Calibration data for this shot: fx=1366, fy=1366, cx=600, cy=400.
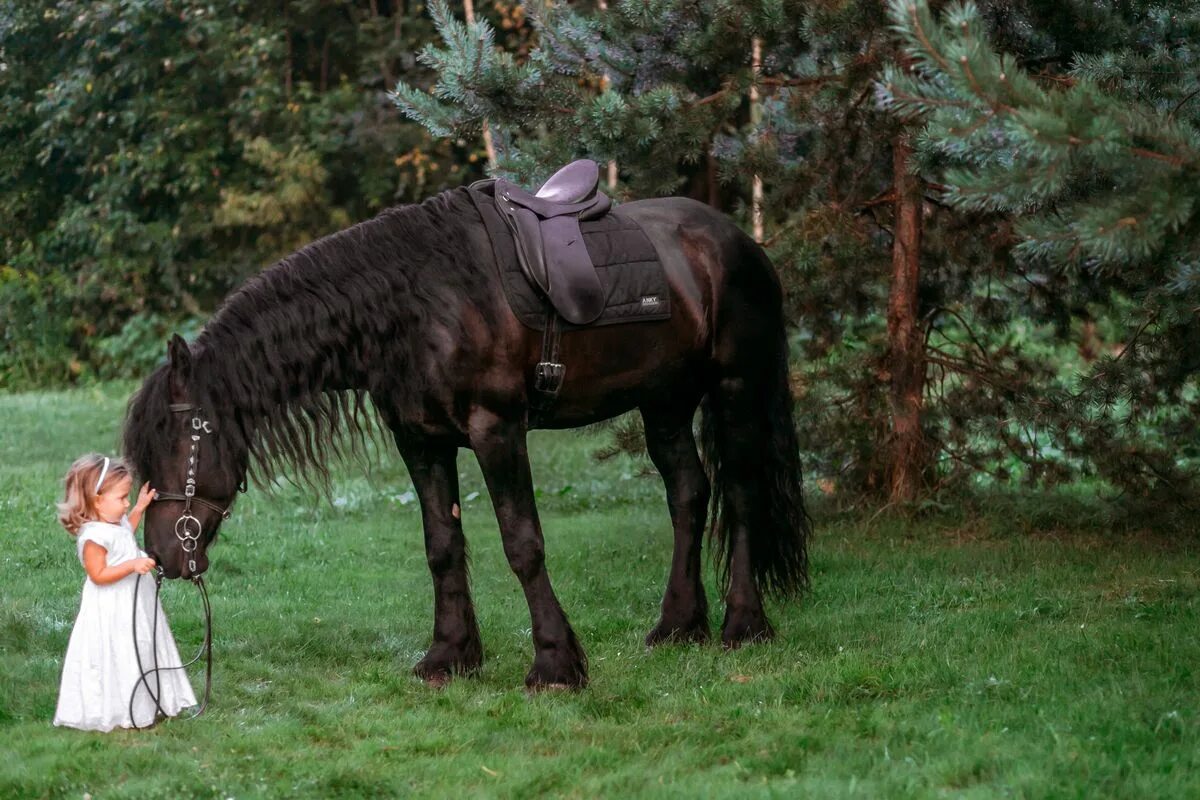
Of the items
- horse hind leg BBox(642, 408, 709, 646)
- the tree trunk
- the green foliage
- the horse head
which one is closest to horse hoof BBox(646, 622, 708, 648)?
horse hind leg BBox(642, 408, 709, 646)

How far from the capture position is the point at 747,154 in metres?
7.81

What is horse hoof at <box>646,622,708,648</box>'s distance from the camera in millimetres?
6164

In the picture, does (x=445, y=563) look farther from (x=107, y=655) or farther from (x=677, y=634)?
(x=107, y=655)

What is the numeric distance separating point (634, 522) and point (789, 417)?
3.48 m

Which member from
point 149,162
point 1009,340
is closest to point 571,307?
point 1009,340

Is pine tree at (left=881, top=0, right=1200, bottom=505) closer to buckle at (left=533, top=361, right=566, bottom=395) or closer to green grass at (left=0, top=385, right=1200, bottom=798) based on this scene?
green grass at (left=0, top=385, right=1200, bottom=798)

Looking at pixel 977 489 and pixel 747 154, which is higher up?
pixel 747 154

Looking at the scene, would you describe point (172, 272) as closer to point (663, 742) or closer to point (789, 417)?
point (789, 417)

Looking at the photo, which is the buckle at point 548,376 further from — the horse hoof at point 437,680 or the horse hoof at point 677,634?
the horse hoof at point 677,634

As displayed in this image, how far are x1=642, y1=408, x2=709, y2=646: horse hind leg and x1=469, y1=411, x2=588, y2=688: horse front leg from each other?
871 millimetres

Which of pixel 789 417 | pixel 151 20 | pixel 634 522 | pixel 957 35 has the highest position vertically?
pixel 151 20

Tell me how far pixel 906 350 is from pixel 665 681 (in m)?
3.66

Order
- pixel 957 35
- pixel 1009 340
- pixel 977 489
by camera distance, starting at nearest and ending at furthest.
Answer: pixel 957 35 → pixel 1009 340 → pixel 977 489

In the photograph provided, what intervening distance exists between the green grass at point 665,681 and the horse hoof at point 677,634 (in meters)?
0.09
